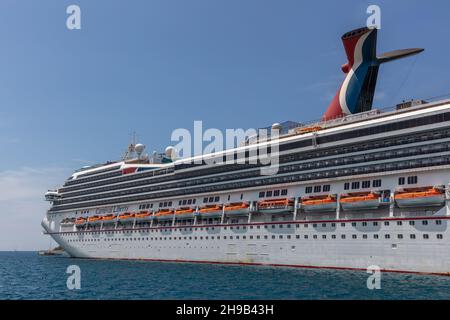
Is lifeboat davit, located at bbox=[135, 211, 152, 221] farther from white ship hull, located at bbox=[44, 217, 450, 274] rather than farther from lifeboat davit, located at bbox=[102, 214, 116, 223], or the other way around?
lifeboat davit, located at bbox=[102, 214, 116, 223]

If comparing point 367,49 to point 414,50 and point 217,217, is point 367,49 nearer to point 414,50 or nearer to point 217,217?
point 414,50

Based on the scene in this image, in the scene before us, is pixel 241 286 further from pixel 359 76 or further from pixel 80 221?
pixel 80 221

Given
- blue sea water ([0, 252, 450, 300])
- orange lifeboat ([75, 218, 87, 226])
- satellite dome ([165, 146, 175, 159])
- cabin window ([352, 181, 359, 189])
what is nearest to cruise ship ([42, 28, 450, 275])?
cabin window ([352, 181, 359, 189])

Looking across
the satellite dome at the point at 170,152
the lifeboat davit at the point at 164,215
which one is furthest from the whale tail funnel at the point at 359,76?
the satellite dome at the point at 170,152

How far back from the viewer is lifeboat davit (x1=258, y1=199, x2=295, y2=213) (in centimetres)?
4121

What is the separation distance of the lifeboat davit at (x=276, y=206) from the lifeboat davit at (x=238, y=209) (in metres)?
1.75

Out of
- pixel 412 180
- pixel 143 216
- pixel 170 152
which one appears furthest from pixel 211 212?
pixel 170 152

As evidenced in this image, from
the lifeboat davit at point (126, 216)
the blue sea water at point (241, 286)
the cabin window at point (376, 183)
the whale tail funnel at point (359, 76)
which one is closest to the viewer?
the blue sea water at point (241, 286)

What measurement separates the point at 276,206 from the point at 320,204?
201 inches

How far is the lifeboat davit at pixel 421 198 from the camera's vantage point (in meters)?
31.6

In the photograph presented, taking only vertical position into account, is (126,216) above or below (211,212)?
below

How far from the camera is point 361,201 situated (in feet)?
116

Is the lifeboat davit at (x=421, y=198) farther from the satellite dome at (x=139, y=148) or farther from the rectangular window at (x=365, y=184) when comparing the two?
the satellite dome at (x=139, y=148)
